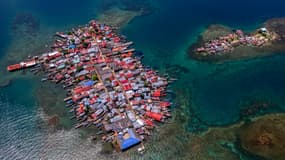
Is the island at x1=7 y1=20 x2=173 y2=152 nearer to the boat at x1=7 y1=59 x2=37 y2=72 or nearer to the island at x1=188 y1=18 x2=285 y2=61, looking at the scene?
the boat at x1=7 y1=59 x2=37 y2=72

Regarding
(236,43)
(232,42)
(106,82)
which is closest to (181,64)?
(232,42)

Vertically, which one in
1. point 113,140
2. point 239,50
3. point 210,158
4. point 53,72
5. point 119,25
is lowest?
point 210,158

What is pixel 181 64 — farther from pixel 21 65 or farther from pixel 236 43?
pixel 21 65

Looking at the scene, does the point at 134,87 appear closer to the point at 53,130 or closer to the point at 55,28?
the point at 53,130

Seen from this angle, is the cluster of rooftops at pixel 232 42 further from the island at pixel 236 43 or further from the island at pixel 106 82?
the island at pixel 106 82

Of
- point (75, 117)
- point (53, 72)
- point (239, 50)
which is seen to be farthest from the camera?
point (239, 50)

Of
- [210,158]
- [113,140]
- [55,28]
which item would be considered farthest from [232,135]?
[55,28]
